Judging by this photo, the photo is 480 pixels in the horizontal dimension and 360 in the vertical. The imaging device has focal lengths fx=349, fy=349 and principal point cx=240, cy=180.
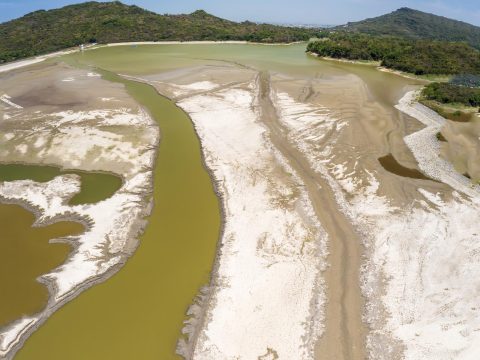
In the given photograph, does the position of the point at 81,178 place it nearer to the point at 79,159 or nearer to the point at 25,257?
the point at 79,159

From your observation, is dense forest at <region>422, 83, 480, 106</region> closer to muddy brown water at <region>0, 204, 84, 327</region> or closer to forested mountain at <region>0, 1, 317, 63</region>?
muddy brown water at <region>0, 204, 84, 327</region>

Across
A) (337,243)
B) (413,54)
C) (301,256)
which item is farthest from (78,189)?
(413,54)

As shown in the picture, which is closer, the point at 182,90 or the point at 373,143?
the point at 373,143

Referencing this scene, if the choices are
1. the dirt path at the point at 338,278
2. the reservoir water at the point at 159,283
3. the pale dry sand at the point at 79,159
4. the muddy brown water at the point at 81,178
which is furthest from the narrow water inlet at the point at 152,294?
the dirt path at the point at 338,278

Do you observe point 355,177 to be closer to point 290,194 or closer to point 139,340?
point 290,194

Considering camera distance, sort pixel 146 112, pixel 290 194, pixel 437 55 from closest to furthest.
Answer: pixel 290 194 → pixel 146 112 → pixel 437 55

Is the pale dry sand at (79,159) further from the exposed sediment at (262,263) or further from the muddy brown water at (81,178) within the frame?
the exposed sediment at (262,263)

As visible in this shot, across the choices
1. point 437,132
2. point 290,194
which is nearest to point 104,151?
point 290,194
